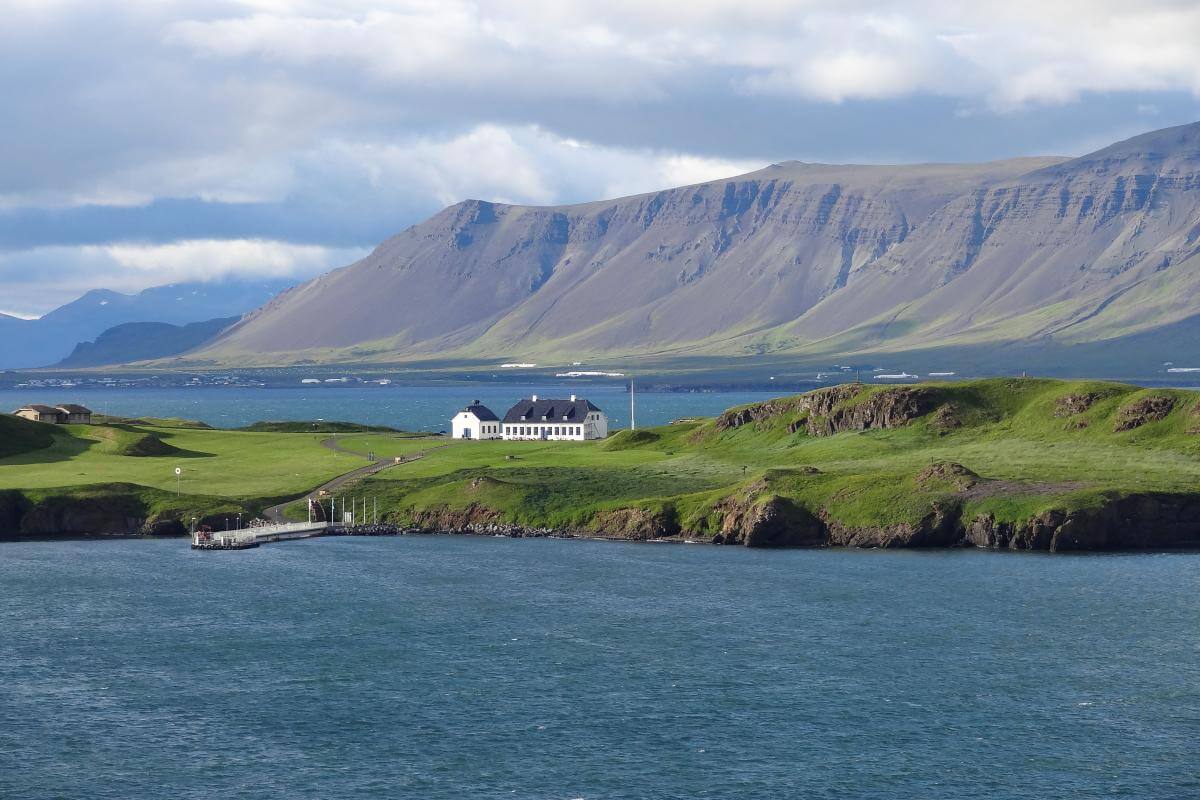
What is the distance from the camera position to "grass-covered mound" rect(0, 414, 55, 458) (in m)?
188

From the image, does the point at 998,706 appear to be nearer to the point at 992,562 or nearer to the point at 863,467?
the point at 992,562

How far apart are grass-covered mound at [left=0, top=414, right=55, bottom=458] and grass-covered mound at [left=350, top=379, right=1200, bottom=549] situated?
44324mm

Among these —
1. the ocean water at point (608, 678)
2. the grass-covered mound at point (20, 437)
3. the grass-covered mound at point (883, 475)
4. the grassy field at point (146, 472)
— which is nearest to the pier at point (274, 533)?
the grass-covered mound at point (883, 475)

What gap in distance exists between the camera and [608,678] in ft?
298

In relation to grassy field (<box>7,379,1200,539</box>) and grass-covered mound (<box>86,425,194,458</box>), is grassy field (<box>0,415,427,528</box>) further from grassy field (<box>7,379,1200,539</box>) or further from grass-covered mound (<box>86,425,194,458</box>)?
grassy field (<box>7,379,1200,539</box>)

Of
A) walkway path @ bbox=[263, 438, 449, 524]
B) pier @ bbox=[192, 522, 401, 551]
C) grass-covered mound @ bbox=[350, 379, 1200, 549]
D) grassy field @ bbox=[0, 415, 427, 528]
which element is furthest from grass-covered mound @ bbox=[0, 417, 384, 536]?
grass-covered mound @ bbox=[350, 379, 1200, 549]

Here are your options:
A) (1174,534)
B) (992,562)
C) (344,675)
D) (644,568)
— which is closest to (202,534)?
(644,568)

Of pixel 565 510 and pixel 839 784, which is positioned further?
pixel 565 510

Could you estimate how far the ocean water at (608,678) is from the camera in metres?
73.1

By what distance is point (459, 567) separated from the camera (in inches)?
5207

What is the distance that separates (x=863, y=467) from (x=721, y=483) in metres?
13.7

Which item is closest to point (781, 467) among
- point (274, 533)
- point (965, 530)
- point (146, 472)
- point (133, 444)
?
point (965, 530)

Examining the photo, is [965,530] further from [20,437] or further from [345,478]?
[20,437]

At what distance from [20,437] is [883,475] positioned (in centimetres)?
10136
